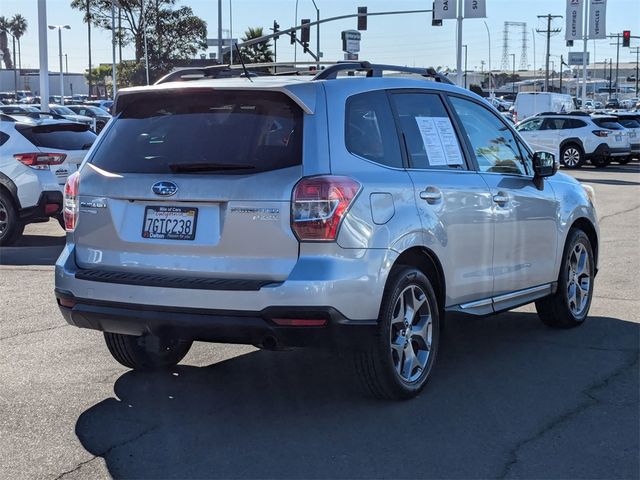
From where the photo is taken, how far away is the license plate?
4863 millimetres

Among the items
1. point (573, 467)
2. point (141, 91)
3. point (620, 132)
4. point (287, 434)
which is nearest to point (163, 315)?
point (287, 434)

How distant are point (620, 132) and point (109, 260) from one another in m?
27.0

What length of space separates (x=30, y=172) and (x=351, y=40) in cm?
2713

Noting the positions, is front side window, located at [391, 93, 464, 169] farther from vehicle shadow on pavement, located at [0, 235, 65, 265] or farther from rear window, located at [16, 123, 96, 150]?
rear window, located at [16, 123, 96, 150]

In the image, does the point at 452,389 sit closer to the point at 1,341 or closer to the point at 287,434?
the point at 287,434

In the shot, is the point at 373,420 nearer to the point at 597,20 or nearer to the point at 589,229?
Result: the point at 589,229

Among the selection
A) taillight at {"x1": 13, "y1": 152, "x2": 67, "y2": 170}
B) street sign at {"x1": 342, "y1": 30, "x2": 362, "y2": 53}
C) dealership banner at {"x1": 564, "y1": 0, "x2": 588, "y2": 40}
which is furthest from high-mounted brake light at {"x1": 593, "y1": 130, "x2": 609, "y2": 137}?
taillight at {"x1": 13, "y1": 152, "x2": 67, "y2": 170}

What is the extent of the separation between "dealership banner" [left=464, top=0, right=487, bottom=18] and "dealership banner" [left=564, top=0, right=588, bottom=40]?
1176 cm

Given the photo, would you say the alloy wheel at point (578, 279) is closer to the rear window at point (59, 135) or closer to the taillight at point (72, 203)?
the taillight at point (72, 203)

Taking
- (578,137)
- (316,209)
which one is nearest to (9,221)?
(316,209)

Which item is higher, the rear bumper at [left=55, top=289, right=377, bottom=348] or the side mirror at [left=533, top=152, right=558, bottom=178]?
the side mirror at [left=533, top=152, right=558, bottom=178]

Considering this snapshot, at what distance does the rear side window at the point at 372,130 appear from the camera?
504 cm

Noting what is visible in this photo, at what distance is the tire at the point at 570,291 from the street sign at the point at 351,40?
3060 centimetres

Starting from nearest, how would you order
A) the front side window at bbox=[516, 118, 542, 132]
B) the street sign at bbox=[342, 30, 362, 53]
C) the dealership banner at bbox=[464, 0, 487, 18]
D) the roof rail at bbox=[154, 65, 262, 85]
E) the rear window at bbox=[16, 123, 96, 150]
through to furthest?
the roof rail at bbox=[154, 65, 262, 85], the rear window at bbox=[16, 123, 96, 150], the front side window at bbox=[516, 118, 542, 132], the dealership banner at bbox=[464, 0, 487, 18], the street sign at bbox=[342, 30, 362, 53]
